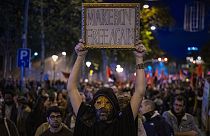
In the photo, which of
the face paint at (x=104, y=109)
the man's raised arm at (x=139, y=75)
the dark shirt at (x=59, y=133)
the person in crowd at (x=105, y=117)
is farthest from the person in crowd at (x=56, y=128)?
the face paint at (x=104, y=109)

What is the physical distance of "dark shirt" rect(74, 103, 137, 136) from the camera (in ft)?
18.1

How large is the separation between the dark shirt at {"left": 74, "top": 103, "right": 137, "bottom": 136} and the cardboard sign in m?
0.78

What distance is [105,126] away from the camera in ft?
18.1

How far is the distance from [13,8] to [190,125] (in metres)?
27.2

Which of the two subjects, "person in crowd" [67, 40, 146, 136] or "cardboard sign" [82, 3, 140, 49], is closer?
"person in crowd" [67, 40, 146, 136]

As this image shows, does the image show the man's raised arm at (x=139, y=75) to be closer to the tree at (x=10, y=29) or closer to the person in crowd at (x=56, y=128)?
the person in crowd at (x=56, y=128)

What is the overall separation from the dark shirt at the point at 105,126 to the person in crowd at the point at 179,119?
10.6ft

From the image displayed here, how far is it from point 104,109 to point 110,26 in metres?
1.04

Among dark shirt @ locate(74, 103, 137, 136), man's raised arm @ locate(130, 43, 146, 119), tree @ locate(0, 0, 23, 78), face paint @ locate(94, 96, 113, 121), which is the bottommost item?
dark shirt @ locate(74, 103, 137, 136)

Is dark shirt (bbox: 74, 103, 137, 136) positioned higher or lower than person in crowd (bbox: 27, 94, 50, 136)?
higher

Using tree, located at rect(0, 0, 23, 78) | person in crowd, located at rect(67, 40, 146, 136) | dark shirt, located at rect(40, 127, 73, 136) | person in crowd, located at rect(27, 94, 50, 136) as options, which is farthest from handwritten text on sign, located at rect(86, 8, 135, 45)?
tree, located at rect(0, 0, 23, 78)

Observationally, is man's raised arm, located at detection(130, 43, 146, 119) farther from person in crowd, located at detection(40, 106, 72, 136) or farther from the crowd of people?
person in crowd, located at detection(40, 106, 72, 136)

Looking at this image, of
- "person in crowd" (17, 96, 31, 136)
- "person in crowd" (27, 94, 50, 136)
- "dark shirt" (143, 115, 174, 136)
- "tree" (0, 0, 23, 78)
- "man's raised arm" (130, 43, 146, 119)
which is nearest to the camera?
"man's raised arm" (130, 43, 146, 119)

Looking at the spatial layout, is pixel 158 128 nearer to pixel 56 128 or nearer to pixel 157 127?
pixel 157 127
